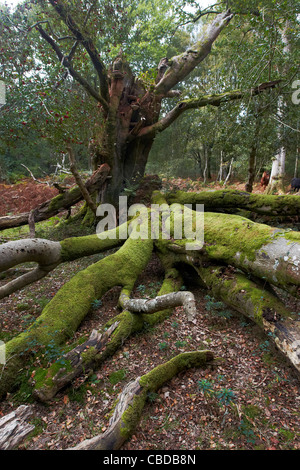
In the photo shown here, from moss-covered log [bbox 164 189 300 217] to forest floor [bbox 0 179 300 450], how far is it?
2.52 m

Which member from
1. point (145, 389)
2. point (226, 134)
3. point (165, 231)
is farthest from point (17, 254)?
point (226, 134)

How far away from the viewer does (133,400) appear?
2.47 meters

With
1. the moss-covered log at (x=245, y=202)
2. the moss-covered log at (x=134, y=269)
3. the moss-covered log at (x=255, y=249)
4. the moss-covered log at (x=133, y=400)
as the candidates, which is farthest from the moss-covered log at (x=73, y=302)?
the moss-covered log at (x=245, y=202)

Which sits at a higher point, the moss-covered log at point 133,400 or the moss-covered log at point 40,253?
the moss-covered log at point 40,253

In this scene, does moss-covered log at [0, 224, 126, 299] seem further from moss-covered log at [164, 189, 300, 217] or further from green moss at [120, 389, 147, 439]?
moss-covered log at [164, 189, 300, 217]

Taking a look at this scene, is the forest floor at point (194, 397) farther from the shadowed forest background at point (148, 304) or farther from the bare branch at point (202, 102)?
the bare branch at point (202, 102)

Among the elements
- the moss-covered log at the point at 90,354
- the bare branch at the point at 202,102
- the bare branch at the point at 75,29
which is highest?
the bare branch at the point at 75,29

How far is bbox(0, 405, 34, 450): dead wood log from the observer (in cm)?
223

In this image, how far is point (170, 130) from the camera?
17.3m

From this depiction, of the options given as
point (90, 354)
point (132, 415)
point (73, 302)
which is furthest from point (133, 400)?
point (73, 302)

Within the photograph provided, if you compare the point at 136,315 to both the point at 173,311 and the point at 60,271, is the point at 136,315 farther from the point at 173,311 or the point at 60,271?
the point at 60,271

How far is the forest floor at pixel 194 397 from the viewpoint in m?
2.30

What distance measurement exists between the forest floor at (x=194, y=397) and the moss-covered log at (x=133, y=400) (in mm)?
108

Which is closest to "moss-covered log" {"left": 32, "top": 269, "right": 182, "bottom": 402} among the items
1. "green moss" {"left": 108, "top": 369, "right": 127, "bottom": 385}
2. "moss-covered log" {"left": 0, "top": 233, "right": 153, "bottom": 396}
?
"green moss" {"left": 108, "top": 369, "right": 127, "bottom": 385}
